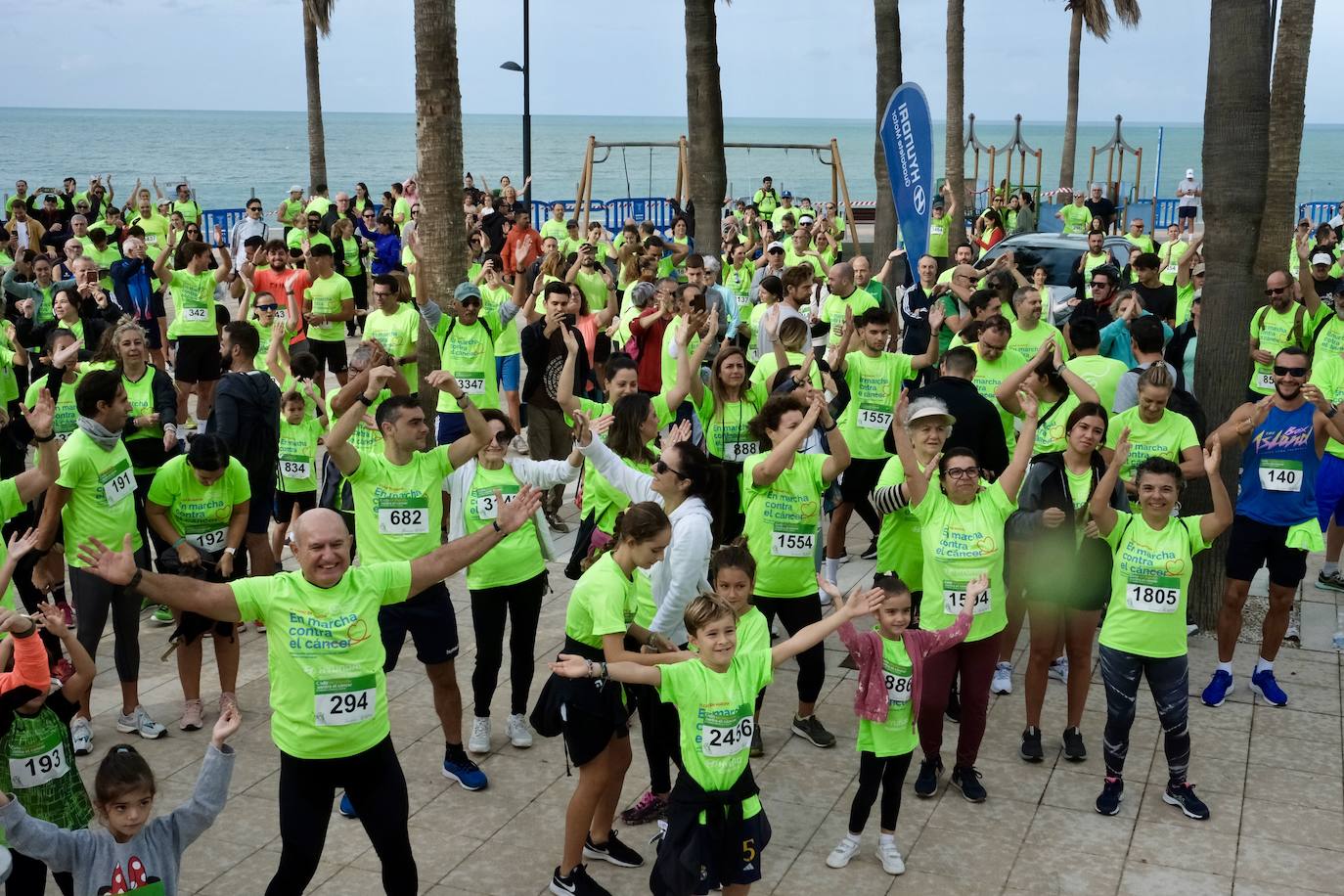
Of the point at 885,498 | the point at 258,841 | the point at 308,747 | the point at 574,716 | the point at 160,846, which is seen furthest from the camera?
the point at 885,498

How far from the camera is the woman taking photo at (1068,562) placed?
265 inches

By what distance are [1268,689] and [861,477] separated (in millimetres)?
2845

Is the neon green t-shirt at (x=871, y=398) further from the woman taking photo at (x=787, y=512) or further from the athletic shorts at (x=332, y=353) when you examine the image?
the athletic shorts at (x=332, y=353)

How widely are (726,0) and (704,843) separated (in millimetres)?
19691

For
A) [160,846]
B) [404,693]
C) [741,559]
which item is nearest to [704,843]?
[741,559]

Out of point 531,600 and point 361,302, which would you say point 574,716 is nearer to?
point 531,600

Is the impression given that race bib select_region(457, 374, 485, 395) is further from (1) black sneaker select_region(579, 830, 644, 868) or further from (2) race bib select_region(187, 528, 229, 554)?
(1) black sneaker select_region(579, 830, 644, 868)

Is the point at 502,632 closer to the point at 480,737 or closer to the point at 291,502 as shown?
the point at 480,737

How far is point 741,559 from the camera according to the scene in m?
5.64

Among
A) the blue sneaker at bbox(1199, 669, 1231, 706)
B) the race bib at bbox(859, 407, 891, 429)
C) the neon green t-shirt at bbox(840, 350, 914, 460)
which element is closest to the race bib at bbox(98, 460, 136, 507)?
the neon green t-shirt at bbox(840, 350, 914, 460)

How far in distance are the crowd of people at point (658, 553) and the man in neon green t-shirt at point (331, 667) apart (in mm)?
12

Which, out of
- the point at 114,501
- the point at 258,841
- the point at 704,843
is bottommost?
the point at 258,841

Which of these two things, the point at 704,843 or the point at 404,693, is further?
the point at 404,693

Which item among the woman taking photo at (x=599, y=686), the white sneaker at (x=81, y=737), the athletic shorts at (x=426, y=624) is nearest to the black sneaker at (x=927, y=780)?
the woman taking photo at (x=599, y=686)
